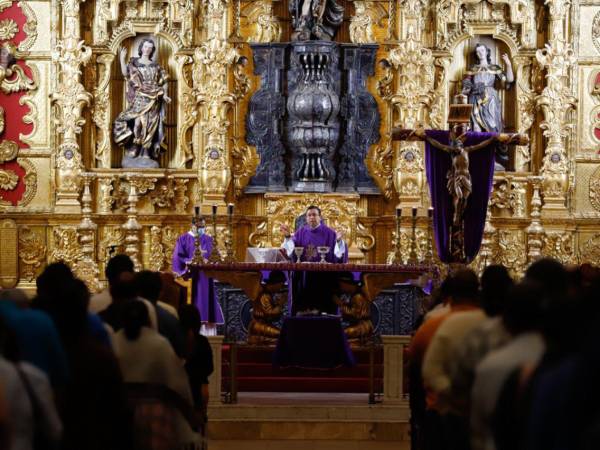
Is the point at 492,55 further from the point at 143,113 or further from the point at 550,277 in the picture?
the point at 550,277

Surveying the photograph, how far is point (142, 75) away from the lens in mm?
21922

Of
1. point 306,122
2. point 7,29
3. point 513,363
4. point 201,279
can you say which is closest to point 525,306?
point 513,363

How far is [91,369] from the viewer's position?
24.6 ft

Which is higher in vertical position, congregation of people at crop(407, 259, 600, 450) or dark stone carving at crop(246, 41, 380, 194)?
dark stone carving at crop(246, 41, 380, 194)

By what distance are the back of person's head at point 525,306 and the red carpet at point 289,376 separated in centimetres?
933

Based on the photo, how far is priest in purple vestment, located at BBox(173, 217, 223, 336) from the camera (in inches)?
695

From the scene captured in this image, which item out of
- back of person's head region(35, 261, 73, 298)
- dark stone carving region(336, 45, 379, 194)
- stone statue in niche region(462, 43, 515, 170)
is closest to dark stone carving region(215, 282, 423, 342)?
dark stone carving region(336, 45, 379, 194)

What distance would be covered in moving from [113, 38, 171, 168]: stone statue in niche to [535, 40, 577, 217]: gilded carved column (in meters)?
5.64

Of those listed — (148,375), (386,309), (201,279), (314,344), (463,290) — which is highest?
(463,290)

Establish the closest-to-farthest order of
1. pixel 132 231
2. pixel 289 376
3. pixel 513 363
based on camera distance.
Answer: pixel 513 363
pixel 289 376
pixel 132 231

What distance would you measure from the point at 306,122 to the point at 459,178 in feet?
15.2

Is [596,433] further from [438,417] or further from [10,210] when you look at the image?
[10,210]

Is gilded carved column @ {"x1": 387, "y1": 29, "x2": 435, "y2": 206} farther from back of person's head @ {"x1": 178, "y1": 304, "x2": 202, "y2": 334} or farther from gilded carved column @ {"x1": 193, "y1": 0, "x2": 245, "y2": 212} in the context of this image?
back of person's head @ {"x1": 178, "y1": 304, "x2": 202, "y2": 334}

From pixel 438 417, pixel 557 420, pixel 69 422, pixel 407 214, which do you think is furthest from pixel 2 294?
pixel 407 214
